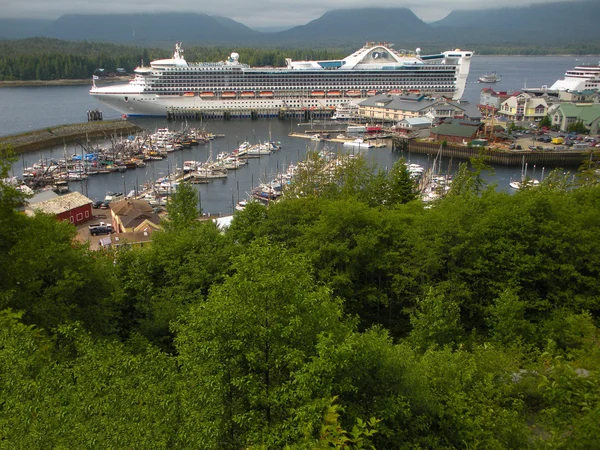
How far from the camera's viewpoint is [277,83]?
37.4 meters

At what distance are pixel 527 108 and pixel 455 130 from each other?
767 cm

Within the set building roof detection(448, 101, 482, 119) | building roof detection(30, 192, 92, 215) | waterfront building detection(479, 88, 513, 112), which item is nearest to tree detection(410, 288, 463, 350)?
building roof detection(30, 192, 92, 215)

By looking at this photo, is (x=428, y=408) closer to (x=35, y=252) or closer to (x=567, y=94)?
(x=35, y=252)

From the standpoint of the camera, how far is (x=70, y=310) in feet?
17.7

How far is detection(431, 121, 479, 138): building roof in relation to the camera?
24812mm

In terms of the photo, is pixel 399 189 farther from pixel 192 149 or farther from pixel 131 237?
pixel 192 149

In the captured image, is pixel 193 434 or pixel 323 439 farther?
pixel 193 434

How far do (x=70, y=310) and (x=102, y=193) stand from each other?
46.3 feet

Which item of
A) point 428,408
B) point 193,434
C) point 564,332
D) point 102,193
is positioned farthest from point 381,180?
point 102,193

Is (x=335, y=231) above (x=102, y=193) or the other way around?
above

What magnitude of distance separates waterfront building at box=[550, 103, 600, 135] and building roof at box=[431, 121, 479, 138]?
584cm

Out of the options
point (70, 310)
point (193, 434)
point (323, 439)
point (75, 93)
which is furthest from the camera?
point (75, 93)

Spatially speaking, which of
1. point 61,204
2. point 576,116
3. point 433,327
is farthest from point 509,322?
point 576,116

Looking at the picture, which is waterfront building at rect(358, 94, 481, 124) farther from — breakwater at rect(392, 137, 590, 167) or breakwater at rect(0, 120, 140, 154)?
breakwater at rect(0, 120, 140, 154)
